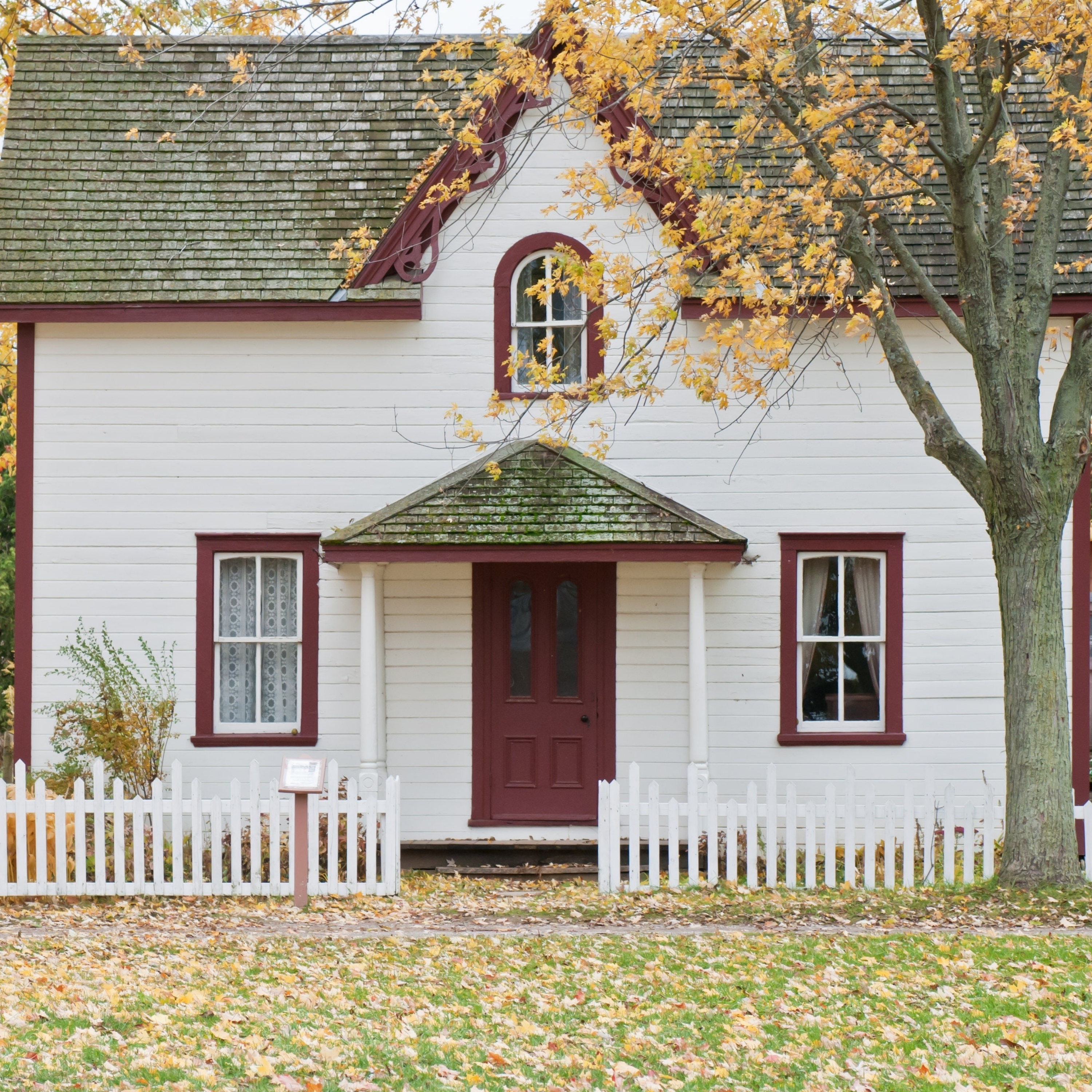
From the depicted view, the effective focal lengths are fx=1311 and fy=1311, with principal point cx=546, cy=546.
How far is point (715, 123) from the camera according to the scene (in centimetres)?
1366

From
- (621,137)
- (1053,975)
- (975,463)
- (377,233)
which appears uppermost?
(621,137)

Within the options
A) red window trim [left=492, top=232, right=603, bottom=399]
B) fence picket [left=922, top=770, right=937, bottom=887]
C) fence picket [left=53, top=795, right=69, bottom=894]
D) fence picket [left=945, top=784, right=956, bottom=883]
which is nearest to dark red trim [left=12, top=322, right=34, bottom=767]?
fence picket [left=53, top=795, right=69, bottom=894]

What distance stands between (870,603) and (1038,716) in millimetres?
3313

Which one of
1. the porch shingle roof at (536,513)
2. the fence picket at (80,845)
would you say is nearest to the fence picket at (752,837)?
the porch shingle roof at (536,513)

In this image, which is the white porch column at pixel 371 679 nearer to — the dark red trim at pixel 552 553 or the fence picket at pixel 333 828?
the dark red trim at pixel 552 553

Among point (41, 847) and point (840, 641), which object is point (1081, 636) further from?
point (41, 847)

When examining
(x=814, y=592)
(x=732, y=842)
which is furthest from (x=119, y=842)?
(x=814, y=592)

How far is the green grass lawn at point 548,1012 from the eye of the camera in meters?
5.78

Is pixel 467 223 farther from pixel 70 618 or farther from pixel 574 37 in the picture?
pixel 70 618

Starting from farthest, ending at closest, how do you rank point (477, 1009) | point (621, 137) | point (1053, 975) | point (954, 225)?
point (621, 137), point (954, 225), point (1053, 975), point (477, 1009)

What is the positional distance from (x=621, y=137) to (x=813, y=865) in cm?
712

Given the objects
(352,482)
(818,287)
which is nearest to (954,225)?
(818,287)

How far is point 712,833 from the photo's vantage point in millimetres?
10656

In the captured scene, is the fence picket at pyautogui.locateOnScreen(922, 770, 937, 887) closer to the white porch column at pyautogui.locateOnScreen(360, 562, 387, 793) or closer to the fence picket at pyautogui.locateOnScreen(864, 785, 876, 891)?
the fence picket at pyautogui.locateOnScreen(864, 785, 876, 891)
